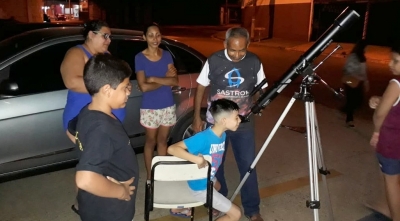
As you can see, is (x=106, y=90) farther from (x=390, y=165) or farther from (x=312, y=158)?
(x=390, y=165)

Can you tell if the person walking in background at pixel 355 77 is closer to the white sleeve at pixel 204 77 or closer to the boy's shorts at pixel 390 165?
the boy's shorts at pixel 390 165

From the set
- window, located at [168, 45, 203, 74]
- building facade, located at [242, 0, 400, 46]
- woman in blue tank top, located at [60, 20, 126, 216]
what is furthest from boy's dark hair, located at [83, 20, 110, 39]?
building facade, located at [242, 0, 400, 46]

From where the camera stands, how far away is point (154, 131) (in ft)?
12.7

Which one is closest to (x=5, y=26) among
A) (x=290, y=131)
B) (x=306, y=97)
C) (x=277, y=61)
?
(x=290, y=131)

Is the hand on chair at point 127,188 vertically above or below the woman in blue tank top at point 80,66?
below

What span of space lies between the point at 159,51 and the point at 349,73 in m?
3.70

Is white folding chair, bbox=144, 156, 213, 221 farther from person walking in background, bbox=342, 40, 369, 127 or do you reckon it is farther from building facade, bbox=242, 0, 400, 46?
building facade, bbox=242, 0, 400, 46

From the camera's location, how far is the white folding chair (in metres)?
2.55

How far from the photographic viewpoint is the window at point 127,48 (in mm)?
4398

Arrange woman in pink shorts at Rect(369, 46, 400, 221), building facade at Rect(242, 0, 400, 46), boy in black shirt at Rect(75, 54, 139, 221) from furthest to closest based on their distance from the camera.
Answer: building facade at Rect(242, 0, 400, 46)
woman in pink shorts at Rect(369, 46, 400, 221)
boy in black shirt at Rect(75, 54, 139, 221)

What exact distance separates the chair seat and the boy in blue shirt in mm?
53

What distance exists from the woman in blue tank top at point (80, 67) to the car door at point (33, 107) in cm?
85

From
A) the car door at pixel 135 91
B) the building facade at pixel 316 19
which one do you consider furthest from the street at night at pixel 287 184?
the building facade at pixel 316 19

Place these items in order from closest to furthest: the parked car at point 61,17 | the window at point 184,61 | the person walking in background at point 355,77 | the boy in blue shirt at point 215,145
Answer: the boy in blue shirt at point 215,145 → the window at point 184,61 → the person walking in background at point 355,77 → the parked car at point 61,17
